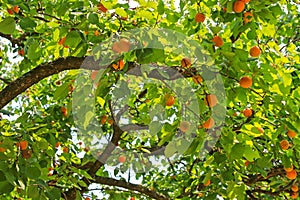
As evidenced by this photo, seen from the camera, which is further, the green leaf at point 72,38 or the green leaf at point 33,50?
the green leaf at point 33,50

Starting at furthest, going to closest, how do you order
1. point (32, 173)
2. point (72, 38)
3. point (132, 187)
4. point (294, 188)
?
point (132, 187) → point (294, 188) → point (72, 38) → point (32, 173)

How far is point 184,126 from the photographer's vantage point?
2371 mm

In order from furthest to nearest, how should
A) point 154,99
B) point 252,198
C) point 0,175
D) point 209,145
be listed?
point 252,198
point 154,99
point 209,145
point 0,175

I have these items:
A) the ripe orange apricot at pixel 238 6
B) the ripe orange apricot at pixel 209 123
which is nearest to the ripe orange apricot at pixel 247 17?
the ripe orange apricot at pixel 238 6

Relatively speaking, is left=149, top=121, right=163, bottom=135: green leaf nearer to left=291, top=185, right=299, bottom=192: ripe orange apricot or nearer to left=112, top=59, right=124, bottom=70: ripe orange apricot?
left=112, top=59, right=124, bottom=70: ripe orange apricot

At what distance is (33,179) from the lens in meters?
2.06

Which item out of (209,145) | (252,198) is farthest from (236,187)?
(252,198)

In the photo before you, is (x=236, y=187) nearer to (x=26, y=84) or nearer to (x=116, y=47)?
(x=116, y=47)

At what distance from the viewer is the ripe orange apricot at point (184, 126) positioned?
2.36 metres

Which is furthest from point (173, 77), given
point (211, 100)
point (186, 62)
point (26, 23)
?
point (26, 23)

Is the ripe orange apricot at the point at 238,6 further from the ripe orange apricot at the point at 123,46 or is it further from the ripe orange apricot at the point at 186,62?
the ripe orange apricot at the point at 123,46

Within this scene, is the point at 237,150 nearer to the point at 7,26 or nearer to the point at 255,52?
the point at 255,52

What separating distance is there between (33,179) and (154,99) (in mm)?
1208

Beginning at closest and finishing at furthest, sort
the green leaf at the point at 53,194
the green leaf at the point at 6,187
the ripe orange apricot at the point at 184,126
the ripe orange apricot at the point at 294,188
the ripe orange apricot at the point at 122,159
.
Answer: the green leaf at the point at 6,187 < the green leaf at the point at 53,194 < the ripe orange apricot at the point at 184,126 < the ripe orange apricot at the point at 294,188 < the ripe orange apricot at the point at 122,159
